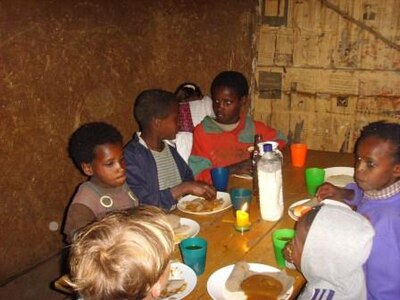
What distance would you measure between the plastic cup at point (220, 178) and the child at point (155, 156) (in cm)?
16

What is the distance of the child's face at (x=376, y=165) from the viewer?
6.72 feet

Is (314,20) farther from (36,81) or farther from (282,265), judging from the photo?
(282,265)

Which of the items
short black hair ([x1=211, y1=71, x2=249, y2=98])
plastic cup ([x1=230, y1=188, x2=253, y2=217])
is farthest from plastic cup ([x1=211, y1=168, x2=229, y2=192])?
short black hair ([x1=211, y1=71, x2=249, y2=98])

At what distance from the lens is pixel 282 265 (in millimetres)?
1905

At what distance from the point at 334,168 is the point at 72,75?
6.70 feet

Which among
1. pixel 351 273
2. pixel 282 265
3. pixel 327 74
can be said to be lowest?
pixel 282 265

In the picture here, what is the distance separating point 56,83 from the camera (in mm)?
3307

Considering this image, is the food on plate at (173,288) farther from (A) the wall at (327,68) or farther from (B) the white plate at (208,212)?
(A) the wall at (327,68)

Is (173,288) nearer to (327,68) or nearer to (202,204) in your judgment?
(202,204)

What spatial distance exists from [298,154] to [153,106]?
3.49ft

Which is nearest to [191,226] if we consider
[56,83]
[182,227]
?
[182,227]

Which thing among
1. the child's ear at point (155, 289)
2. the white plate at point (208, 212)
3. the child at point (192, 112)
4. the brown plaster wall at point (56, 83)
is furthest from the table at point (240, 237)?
the brown plaster wall at point (56, 83)

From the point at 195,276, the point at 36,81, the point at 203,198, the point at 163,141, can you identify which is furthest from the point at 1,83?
the point at 195,276

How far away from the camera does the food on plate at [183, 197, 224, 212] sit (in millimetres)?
2477
